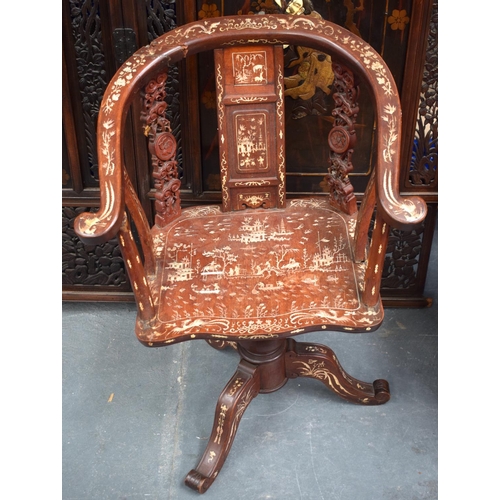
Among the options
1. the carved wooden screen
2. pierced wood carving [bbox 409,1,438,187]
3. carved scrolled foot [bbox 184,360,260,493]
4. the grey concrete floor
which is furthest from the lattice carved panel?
pierced wood carving [bbox 409,1,438,187]

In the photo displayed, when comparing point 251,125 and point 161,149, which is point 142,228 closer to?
point 161,149

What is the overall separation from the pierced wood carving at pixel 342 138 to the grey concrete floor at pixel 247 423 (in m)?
0.63

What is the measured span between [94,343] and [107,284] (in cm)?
23

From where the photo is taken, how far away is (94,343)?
2.37 meters

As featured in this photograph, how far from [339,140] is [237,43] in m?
0.39

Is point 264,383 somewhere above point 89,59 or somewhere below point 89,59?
below

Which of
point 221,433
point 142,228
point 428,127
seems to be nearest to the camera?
point 142,228

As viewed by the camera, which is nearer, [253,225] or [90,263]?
[253,225]

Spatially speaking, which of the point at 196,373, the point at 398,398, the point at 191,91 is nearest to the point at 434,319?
the point at 398,398

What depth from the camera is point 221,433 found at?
1.90 m

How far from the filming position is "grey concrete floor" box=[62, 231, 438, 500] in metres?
1.90

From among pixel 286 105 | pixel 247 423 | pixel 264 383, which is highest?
pixel 286 105

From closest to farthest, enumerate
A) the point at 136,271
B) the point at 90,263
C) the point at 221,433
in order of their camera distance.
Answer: the point at 136,271 → the point at 221,433 → the point at 90,263

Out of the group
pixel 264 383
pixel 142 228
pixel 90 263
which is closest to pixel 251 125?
pixel 142 228
